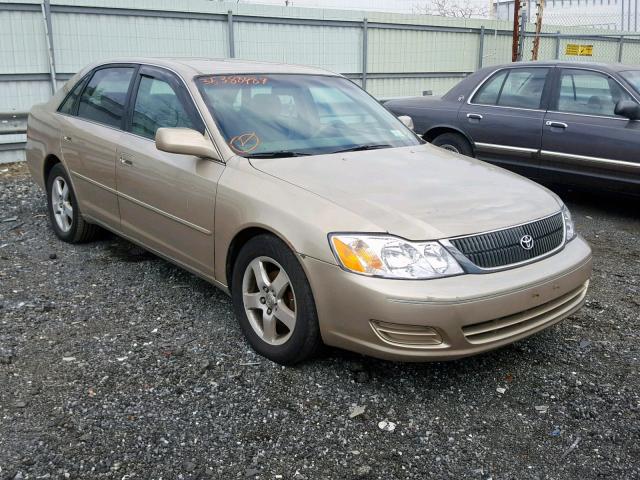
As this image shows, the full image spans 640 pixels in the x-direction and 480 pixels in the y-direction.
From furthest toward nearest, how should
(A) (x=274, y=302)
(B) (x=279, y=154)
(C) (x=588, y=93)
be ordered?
(C) (x=588, y=93) → (B) (x=279, y=154) → (A) (x=274, y=302)

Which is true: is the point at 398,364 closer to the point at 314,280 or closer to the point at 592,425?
the point at 314,280

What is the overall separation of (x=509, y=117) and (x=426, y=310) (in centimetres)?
484

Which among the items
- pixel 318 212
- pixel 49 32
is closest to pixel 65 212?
pixel 318 212

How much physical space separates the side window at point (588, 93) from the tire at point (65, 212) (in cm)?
484

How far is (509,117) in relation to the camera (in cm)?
721

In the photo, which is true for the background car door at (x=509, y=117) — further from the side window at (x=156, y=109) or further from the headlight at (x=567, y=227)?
the side window at (x=156, y=109)

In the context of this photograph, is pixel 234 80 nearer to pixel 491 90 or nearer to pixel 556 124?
pixel 556 124

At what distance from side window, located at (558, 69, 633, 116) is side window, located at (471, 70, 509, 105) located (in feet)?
2.36

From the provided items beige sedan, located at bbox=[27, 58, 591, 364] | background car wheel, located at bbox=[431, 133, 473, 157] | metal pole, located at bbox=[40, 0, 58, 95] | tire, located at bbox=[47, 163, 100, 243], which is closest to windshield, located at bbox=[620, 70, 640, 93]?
background car wheel, located at bbox=[431, 133, 473, 157]

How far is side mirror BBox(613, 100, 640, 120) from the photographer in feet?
20.7

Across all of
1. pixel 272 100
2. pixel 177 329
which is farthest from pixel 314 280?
pixel 272 100

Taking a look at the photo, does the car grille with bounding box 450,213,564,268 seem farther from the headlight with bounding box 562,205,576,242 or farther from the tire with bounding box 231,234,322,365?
the tire with bounding box 231,234,322,365

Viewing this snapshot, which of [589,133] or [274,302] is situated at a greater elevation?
[589,133]

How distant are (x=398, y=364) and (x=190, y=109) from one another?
→ 6.42ft
